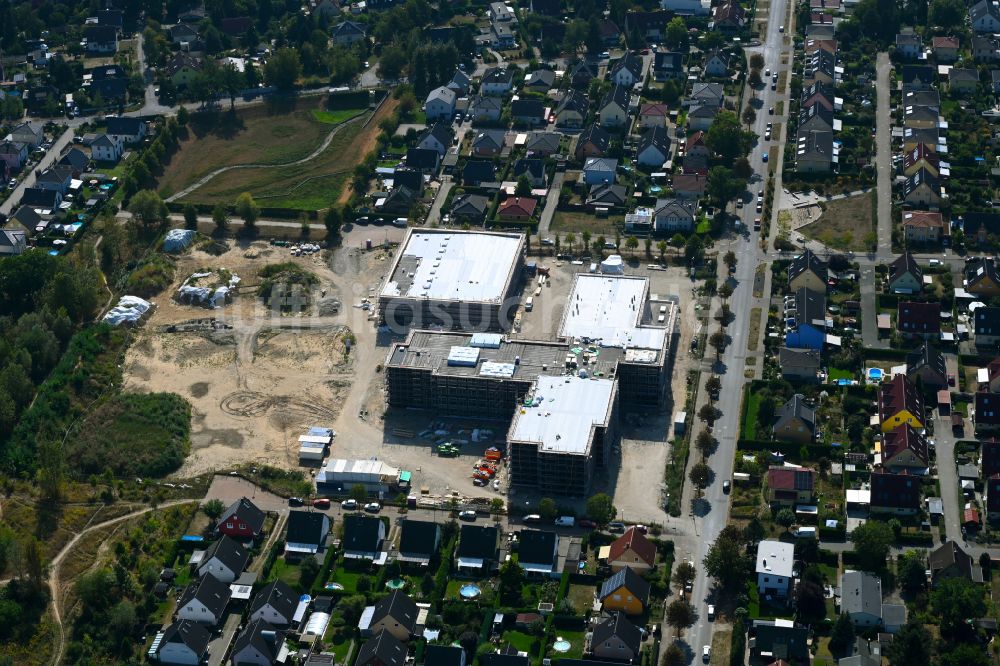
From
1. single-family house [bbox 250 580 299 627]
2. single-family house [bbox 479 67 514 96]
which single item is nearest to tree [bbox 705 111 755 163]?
single-family house [bbox 479 67 514 96]

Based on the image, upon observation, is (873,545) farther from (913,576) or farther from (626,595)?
(626,595)

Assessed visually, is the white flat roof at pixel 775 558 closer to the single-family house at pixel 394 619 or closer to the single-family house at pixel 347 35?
the single-family house at pixel 394 619

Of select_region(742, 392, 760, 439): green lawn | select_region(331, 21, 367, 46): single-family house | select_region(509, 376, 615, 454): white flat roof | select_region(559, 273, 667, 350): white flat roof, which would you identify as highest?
select_region(509, 376, 615, 454): white flat roof

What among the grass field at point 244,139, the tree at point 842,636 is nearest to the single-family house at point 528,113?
the grass field at point 244,139

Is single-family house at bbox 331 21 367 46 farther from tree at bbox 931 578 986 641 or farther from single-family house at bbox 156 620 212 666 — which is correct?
tree at bbox 931 578 986 641

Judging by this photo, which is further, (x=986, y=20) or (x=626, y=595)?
(x=986, y=20)

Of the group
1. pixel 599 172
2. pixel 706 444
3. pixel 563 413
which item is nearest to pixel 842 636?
pixel 706 444
